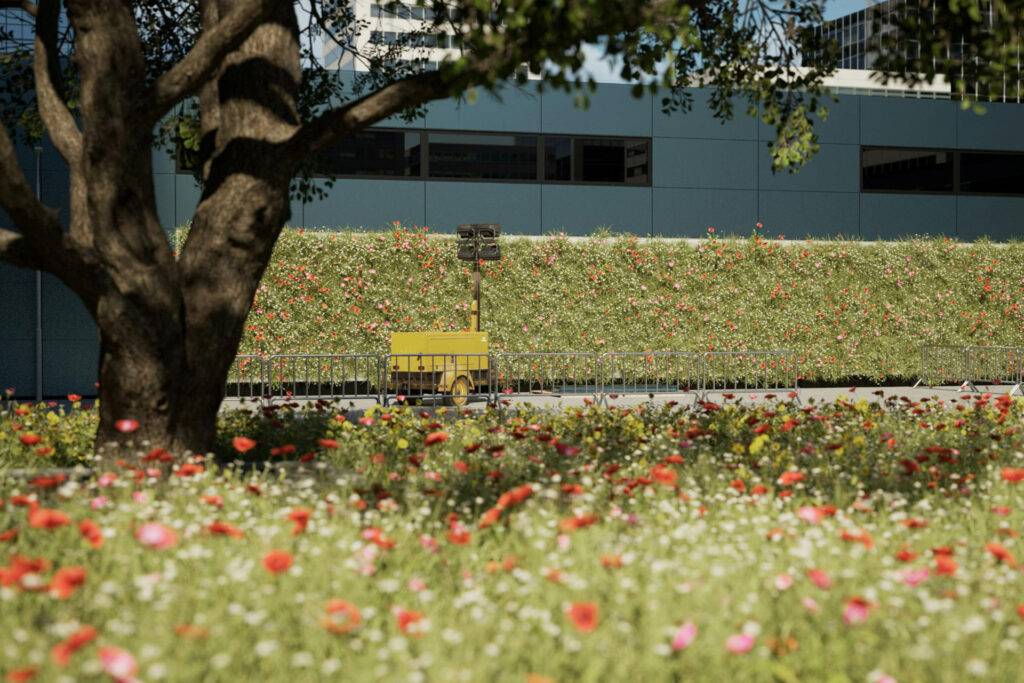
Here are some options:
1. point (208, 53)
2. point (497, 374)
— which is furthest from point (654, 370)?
point (208, 53)

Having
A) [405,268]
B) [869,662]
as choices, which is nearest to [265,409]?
[869,662]

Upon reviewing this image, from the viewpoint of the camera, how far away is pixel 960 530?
16.4 feet

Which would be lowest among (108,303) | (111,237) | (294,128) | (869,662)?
(869,662)

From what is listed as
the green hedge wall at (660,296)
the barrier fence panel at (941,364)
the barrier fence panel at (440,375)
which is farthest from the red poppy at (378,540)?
the barrier fence panel at (941,364)

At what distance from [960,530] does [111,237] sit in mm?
5015

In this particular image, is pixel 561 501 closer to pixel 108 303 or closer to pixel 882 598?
pixel 882 598

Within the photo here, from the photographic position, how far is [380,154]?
870 inches

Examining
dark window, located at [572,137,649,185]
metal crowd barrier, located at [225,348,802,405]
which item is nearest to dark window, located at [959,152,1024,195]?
metal crowd barrier, located at [225,348,802,405]

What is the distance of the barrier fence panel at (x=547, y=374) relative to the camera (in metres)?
19.0

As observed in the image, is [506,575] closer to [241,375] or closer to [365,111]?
[365,111]

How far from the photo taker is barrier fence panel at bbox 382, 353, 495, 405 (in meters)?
17.0

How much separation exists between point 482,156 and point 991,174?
13.0 meters

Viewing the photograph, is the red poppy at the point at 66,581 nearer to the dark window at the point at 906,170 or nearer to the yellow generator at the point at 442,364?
the yellow generator at the point at 442,364

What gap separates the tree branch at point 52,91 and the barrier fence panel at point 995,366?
1957 cm
